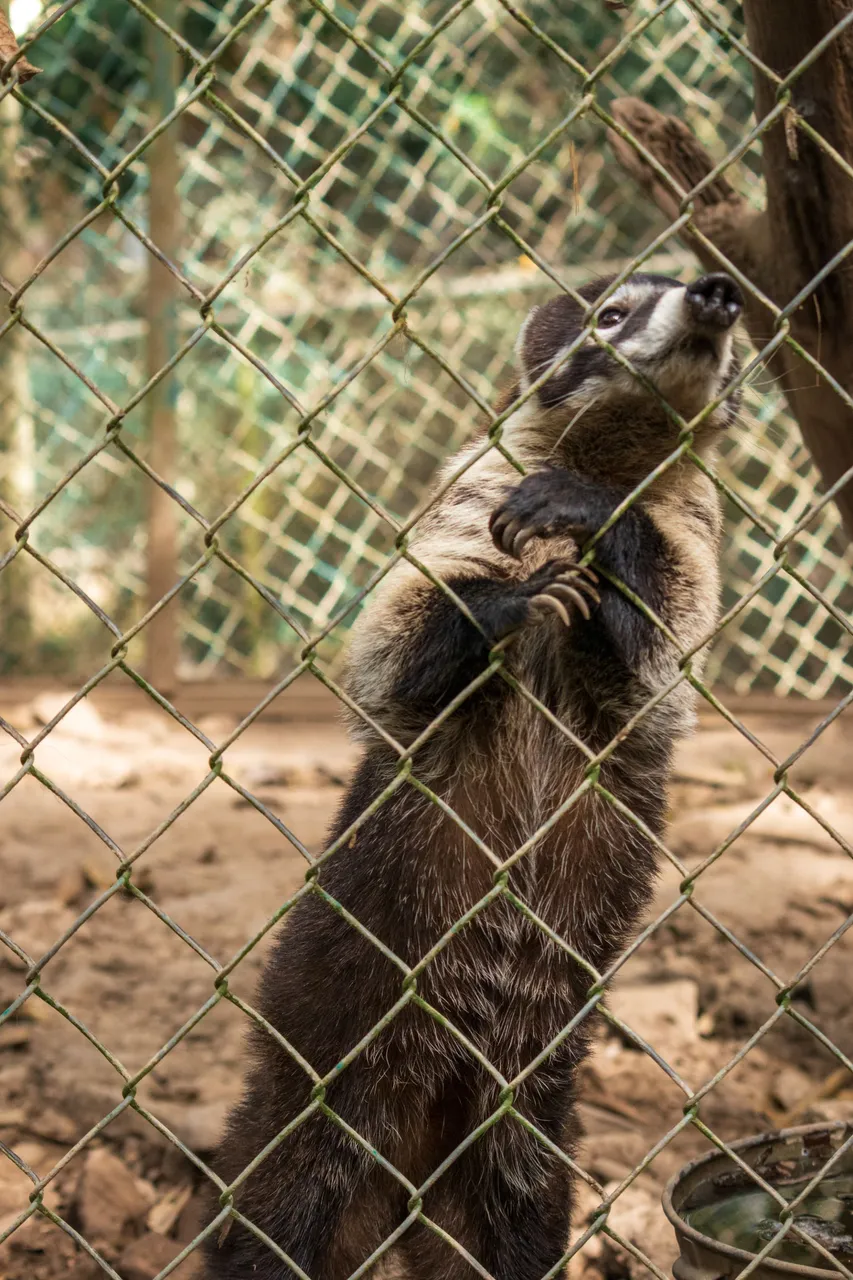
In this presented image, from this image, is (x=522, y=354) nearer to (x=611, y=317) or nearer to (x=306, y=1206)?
(x=611, y=317)

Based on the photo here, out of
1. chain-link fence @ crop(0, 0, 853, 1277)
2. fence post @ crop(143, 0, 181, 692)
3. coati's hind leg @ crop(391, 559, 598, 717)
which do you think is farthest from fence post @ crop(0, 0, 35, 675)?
coati's hind leg @ crop(391, 559, 598, 717)

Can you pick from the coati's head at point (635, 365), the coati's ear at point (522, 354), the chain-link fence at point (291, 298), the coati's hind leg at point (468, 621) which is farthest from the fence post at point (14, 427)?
the coati's hind leg at point (468, 621)

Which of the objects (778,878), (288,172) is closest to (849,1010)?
(778,878)

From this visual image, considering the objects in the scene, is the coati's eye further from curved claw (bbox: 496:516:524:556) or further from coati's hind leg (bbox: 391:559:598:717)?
curved claw (bbox: 496:516:524:556)

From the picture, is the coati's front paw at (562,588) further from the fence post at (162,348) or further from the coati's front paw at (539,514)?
the fence post at (162,348)

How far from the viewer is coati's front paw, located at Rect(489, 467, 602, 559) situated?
7.72ft

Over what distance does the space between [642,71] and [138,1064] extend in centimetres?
537

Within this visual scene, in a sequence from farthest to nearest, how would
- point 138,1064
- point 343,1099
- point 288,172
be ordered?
point 138,1064, point 343,1099, point 288,172

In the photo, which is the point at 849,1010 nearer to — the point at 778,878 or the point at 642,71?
the point at 778,878

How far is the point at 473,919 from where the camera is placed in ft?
8.95

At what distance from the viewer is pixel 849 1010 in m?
4.05

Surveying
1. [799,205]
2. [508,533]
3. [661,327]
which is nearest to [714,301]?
[661,327]

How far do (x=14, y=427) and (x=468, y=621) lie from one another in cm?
491

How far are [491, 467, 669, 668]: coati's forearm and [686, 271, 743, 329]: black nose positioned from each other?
379 mm
